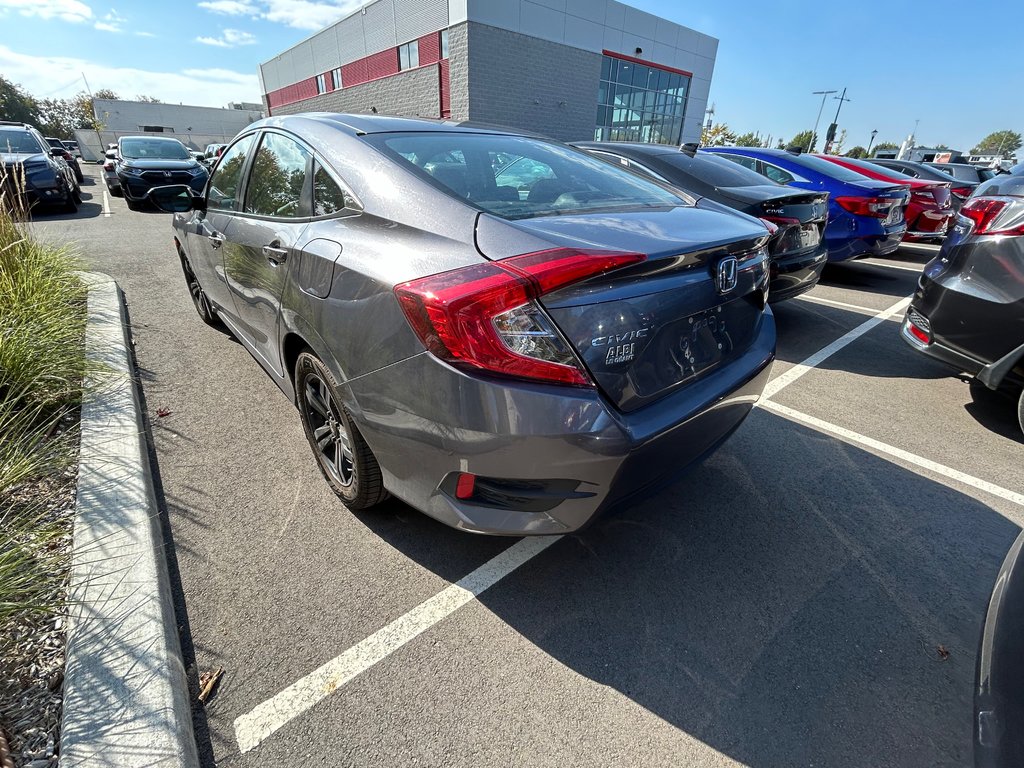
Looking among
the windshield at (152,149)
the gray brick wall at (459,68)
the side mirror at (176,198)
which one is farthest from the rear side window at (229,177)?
the gray brick wall at (459,68)

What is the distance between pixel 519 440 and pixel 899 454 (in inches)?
108

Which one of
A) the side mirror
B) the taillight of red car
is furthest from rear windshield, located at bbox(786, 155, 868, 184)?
the side mirror

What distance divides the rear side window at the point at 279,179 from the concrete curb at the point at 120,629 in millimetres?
1405

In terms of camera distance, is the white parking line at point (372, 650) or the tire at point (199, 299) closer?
the white parking line at point (372, 650)

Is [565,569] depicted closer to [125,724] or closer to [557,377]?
[557,377]

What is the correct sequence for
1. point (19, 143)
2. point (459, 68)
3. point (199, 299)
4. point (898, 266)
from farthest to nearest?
point (459, 68) → point (19, 143) → point (898, 266) → point (199, 299)

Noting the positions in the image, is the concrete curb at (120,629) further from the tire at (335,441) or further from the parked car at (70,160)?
the parked car at (70,160)

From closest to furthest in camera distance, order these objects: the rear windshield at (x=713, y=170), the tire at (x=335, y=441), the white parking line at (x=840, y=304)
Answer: the tire at (x=335, y=441) < the rear windshield at (x=713, y=170) < the white parking line at (x=840, y=304)

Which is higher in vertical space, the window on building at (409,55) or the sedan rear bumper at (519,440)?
the window on building at (409,55)

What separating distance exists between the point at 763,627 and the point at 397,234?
1951 mm

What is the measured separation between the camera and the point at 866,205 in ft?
19.7

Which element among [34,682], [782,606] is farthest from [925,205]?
[34,682]

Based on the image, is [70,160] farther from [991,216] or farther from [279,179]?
[991,216]

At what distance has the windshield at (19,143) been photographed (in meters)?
10.3
